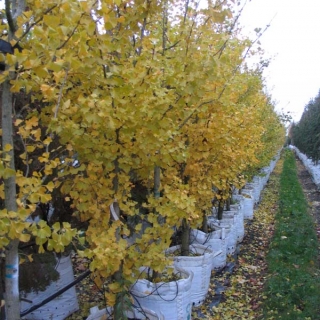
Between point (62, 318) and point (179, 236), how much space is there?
2002 mm

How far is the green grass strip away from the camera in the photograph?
3.96 metres

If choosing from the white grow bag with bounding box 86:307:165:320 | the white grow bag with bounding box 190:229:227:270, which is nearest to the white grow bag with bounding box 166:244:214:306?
the white grow bag with bounding box 190:229:227:270

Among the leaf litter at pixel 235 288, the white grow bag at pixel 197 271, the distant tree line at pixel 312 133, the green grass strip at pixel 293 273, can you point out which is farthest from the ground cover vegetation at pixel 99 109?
the distant tree line at pixel 312 133

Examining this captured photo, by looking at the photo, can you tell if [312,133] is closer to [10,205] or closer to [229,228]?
[229,228]

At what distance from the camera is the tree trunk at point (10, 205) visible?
1.79 metres

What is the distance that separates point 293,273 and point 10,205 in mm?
4086

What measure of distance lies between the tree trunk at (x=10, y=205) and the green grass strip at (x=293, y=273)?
2.76 metres

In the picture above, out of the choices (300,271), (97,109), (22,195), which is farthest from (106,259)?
(300,271)

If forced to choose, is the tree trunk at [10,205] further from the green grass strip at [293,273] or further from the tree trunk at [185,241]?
the green grass strip at [293,273]

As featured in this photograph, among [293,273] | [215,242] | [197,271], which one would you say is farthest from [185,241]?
[293,273]

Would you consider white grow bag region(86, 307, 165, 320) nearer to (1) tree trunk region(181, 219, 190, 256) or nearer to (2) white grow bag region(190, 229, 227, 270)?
(1) tree trunk region(181, 219, 190, 256)

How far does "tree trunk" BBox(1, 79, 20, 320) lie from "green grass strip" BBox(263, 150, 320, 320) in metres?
2.76

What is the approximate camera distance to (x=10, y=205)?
6.00 feet

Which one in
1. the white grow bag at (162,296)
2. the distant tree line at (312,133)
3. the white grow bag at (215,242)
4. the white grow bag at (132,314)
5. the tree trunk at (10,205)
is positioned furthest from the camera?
the distant tree line at (312,133)
